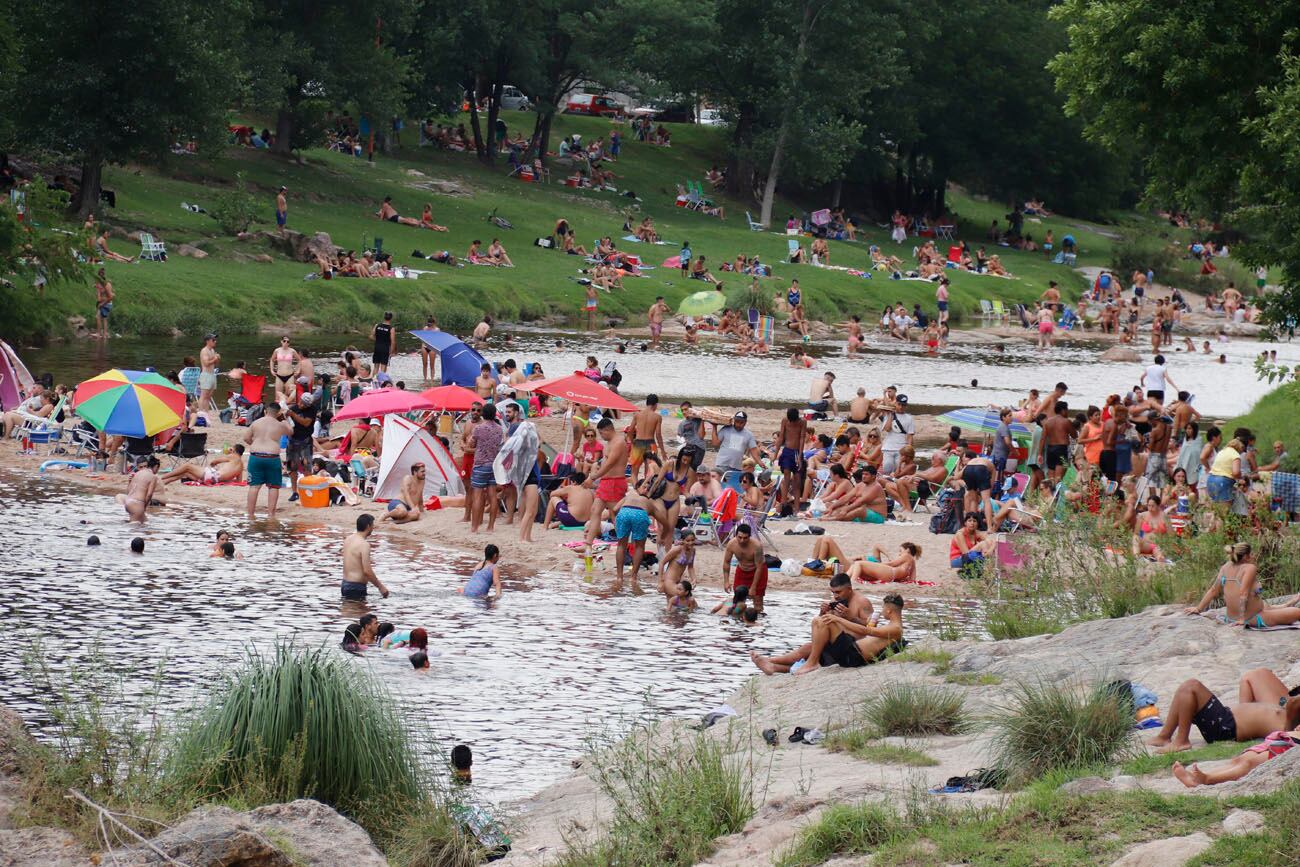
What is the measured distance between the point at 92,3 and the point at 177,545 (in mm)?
25914

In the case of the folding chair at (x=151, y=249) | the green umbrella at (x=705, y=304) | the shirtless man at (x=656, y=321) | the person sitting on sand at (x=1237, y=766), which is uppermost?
the folding chair at (x=151, y=249)

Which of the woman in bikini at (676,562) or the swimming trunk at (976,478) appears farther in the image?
the swimming trunk at (976,478)

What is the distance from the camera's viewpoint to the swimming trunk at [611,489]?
64.7 feet

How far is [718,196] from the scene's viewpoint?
6769 cm

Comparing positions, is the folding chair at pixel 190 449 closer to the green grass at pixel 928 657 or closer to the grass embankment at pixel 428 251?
the grass embankment at pixel 428 251

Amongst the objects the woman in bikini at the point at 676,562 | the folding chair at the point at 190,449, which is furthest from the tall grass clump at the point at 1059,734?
the folding chair at the point at 190,449

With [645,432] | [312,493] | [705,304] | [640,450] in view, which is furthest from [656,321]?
[640,450]

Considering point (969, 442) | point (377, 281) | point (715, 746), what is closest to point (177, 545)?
point (715, 746)

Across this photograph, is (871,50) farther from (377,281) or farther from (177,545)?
(177,545)

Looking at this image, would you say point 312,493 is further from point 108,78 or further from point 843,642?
point 108,78

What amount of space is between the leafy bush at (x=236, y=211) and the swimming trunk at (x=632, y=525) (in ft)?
94.2

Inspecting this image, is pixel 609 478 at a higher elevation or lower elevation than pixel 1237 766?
higher

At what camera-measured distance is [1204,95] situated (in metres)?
20.2

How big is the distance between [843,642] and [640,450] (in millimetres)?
7035
